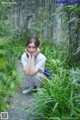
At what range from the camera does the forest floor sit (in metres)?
3.45

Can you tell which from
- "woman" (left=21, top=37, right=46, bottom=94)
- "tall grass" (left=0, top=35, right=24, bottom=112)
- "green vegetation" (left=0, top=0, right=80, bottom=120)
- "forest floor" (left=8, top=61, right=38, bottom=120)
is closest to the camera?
"tall grass" (left=0, top=35, right=24, bottom=112)

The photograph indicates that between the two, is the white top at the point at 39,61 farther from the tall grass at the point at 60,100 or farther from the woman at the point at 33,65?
the tall grass at the point at 60,100

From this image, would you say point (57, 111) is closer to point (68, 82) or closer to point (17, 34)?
point (68, 82)

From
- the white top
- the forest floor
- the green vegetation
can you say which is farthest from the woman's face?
the forest floor

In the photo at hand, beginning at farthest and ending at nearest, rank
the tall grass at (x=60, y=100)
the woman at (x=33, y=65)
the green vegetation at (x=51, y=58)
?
the woman at (x=33, y=65)
the tall grass at (x=60, y=100)
the green vegetation at (x=51, y=58)

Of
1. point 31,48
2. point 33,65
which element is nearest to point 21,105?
point 33,65

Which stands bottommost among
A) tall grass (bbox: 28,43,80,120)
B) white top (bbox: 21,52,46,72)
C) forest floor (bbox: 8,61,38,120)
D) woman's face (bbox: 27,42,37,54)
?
forest floor (bbox: 8,61,38,120)

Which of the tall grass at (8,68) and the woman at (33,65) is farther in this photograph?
the woman at (33,65)

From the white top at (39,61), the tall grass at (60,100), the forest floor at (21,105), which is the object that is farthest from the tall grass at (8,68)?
the tall grass at (60,100)

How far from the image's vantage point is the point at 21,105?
150 inches

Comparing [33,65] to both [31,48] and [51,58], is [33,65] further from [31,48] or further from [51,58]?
[51,58]

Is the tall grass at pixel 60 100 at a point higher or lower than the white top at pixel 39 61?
lower

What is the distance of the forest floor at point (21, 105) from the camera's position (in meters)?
3.45

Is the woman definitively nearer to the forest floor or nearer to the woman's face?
the woman's face
